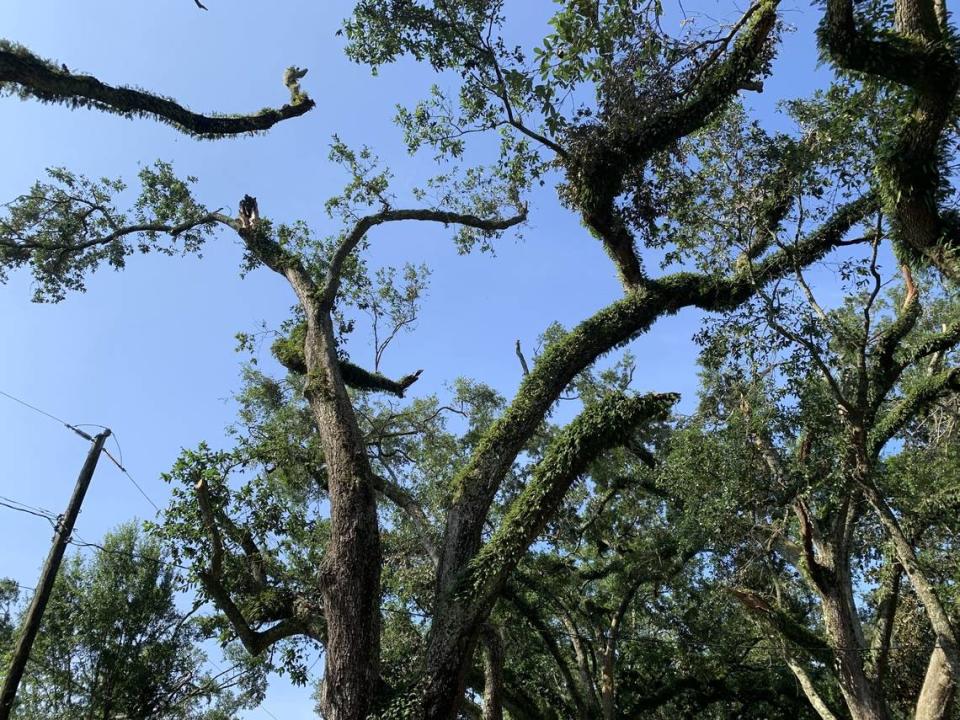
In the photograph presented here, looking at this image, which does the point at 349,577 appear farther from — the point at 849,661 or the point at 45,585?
the point at 849,661

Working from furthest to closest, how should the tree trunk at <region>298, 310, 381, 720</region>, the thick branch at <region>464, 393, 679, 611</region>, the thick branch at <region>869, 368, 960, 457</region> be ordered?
the thick branch at <region>869, 368, 960, 457</region> < the thick branch at <region>464, 393, 679, 611</region> < the tree trunk at <region>298, 310, 381, 720</region>

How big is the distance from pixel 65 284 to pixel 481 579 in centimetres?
918

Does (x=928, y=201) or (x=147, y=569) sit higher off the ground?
(x=147, y=569)

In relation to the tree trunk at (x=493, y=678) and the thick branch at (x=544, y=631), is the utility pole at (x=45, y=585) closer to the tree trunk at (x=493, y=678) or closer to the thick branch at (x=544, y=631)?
the tree trunk at (x=493, y=678)

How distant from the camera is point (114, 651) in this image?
535 inches

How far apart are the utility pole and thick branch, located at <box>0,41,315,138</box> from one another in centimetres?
410

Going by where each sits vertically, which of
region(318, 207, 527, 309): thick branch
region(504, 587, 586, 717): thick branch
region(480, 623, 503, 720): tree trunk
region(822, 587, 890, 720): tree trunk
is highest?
region(318, 207, 527, 309): thick branch

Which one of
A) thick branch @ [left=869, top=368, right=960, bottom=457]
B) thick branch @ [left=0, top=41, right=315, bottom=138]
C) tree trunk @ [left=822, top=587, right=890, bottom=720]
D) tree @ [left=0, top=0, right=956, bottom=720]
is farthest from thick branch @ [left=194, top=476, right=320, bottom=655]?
thick branch @ [left=869, top=368, right=960, bottom=457]

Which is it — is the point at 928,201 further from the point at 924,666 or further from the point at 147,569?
the point at 147,569

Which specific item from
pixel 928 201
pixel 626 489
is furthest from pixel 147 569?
pixel 928 201

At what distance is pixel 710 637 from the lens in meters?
15.0

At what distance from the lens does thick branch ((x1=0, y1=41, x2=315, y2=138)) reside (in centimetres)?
742

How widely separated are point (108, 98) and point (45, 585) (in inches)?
225

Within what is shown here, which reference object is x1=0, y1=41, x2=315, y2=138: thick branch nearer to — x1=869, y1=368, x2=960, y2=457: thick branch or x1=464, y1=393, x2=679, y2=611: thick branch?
x1=464, y1=393, x2=679, y2=611: thick branch
